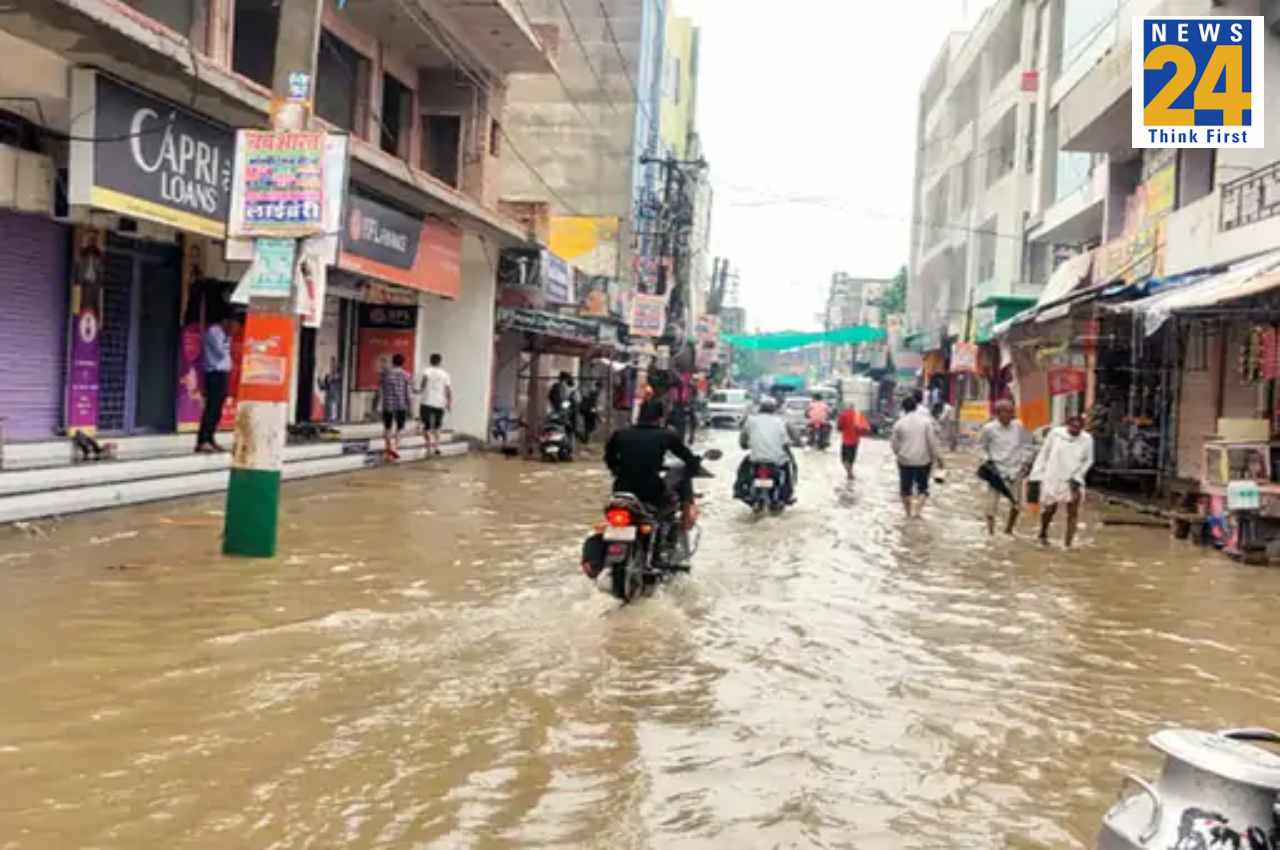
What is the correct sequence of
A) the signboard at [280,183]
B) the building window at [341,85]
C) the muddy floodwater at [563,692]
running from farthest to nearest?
the building window at [341,85], the signboard at [280,183], the muddy floodwater at [563,692]

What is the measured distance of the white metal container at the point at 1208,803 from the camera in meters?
2.82

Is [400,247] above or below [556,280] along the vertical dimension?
below

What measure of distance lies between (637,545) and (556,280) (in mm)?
20585

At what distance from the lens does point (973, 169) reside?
47.3 meters

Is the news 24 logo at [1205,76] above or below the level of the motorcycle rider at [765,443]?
above

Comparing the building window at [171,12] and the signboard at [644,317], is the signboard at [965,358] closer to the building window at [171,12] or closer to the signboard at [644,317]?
the signboard at [644,317]

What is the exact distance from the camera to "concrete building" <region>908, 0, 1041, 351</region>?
39.4m

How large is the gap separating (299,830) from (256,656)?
252cm

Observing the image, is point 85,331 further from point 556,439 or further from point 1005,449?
point 1005,449

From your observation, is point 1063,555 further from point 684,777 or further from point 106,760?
point 106,760

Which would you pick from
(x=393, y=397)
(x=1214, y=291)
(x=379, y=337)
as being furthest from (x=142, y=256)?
(x=1214, y=291)

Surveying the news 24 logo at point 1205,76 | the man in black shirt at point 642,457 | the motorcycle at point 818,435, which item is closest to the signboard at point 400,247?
the man in black shirt at point 642,457

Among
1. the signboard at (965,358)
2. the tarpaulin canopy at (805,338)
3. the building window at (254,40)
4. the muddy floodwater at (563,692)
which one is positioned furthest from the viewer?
the tarpaulin canopy at (805,338)

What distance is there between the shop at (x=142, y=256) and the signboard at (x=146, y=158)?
1 centimetres
